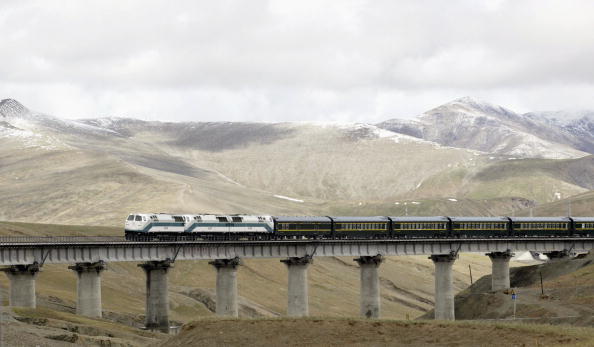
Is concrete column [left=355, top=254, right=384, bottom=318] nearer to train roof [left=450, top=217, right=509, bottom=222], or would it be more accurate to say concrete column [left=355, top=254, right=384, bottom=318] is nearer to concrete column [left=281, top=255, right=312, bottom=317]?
concrete column [left=281, top=255, right=312, bottom=317]

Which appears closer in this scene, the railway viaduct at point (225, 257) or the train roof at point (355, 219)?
the railway viaduct at point (225, 257)

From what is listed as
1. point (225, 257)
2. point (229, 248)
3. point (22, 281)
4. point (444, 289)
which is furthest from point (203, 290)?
point (22, 281)

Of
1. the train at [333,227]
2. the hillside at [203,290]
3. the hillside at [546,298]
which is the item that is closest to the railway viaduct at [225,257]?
the train at [333,227]

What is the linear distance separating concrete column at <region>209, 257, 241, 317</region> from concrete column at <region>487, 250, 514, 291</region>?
37897 mm

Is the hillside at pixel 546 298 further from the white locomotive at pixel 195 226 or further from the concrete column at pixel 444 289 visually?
the white locomotive at pixel 195 226

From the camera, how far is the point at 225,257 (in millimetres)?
102438

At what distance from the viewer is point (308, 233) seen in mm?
109312

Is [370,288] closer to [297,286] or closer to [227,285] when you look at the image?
[297,286]

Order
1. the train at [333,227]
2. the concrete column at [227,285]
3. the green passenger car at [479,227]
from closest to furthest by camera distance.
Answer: the train at [333,227] < the concrete column at [227,285] < the green passenger car at [479,227]

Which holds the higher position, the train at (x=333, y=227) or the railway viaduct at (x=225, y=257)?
the train at (x=333, y=227)

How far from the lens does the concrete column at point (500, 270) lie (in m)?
122

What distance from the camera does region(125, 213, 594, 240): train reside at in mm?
99312

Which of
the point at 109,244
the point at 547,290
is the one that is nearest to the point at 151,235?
the point at 109,244

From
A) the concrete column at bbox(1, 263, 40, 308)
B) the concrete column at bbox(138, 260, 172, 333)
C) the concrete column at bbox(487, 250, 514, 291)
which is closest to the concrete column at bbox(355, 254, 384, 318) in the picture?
the concrete column at bbox(487, 250, 514, 291)
